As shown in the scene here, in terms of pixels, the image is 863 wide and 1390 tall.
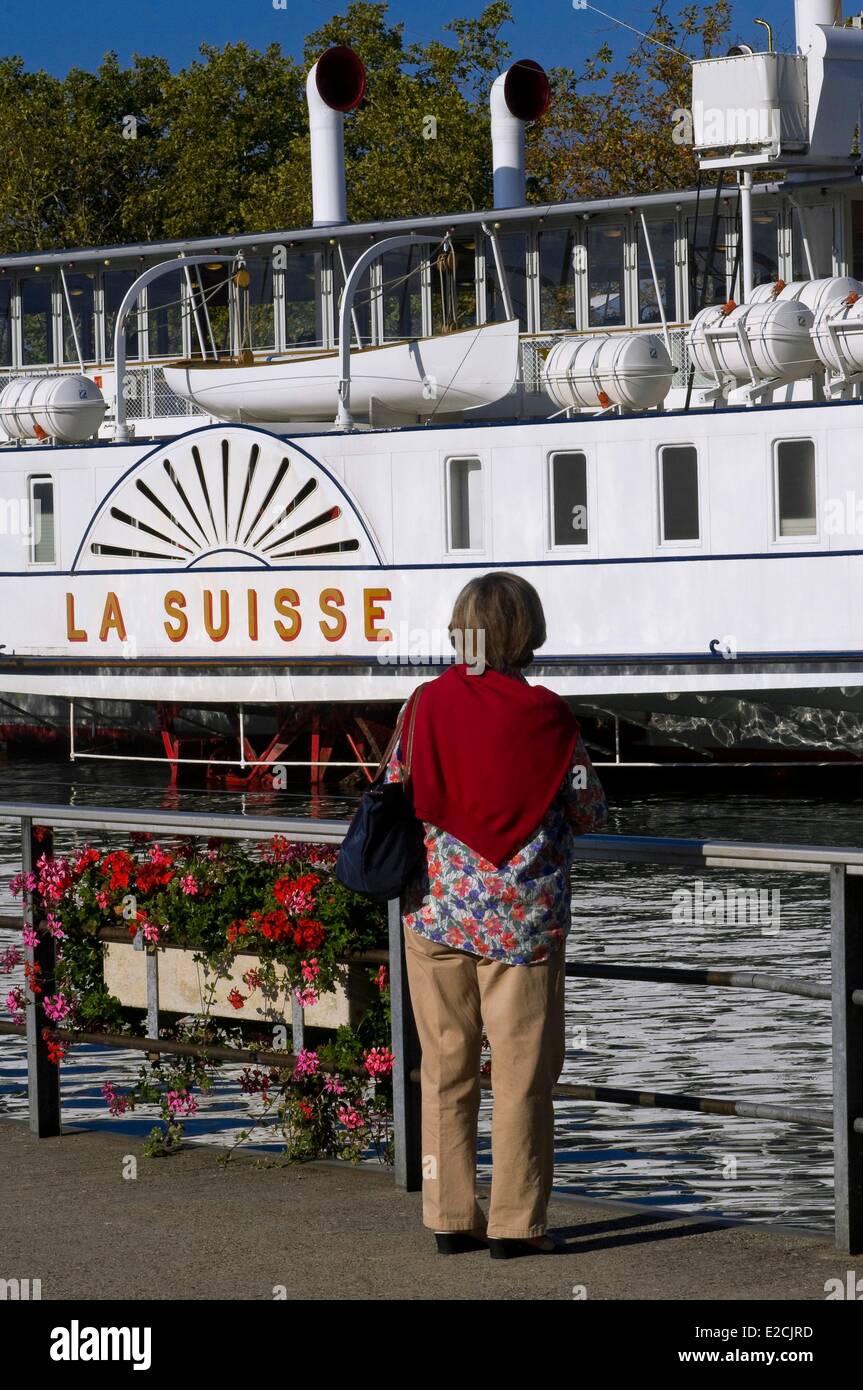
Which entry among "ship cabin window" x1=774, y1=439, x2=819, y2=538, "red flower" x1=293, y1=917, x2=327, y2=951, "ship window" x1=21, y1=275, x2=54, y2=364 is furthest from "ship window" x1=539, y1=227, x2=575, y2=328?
"red flower" x1=293, y1=917, x2=327, y2=951

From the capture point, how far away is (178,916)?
23.2 feet

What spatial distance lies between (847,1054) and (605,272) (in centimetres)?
2076

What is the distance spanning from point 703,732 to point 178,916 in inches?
629

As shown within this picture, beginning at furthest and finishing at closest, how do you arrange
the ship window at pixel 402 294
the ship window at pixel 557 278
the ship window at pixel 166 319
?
the ship window at pixel 166 319, the ship window at pixel 402 294, the ship window at pixel 557 278

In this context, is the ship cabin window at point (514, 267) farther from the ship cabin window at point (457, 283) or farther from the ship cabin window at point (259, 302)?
the ship cabin window at point (259, 302)

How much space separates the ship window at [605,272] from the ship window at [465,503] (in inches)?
154

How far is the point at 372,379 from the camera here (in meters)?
24.4

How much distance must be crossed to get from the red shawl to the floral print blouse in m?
0.05

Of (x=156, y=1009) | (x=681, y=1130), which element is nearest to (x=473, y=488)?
(x=681, y=1130)

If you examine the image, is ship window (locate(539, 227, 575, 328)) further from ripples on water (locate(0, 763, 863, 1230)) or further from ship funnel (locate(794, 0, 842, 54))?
ripples on water (locate(0, 763, 863, 1230))

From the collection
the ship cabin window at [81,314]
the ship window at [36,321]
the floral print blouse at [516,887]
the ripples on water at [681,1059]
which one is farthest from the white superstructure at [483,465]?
the floral print blouse at [516,887]

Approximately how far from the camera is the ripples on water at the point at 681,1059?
904cm

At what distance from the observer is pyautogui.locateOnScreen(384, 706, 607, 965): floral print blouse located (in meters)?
5.41
